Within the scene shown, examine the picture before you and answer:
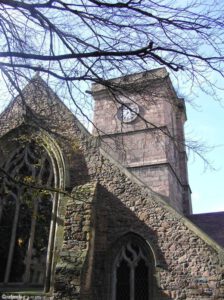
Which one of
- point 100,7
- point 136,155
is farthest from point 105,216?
point 136,155

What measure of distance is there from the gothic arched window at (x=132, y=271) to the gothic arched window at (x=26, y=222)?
1.74m

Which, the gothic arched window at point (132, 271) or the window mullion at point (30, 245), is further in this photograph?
the window mullion at point (30, 245)

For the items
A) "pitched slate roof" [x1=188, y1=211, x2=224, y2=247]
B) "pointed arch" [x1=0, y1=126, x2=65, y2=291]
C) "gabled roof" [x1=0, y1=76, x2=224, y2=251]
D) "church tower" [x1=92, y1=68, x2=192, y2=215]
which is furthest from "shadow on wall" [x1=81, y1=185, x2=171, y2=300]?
"church tower" [x1=92, y1=68, x2=192, y2=215]

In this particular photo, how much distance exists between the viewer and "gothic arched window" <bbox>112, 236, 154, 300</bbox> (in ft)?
27.9

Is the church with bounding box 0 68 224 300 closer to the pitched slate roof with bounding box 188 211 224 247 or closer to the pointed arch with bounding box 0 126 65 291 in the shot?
the pointed arch with bounding box 0 126 65 291

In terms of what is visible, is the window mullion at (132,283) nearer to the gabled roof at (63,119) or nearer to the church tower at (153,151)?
the gabled roof at (63,119)

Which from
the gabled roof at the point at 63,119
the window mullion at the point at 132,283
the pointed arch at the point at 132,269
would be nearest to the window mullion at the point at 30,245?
the pointed arch at the point at 132,269

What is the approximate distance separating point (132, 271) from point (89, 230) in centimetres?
146

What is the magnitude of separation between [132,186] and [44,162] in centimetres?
284

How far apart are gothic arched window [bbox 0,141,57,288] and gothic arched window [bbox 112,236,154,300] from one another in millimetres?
1739

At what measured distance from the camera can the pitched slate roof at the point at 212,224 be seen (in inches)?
463

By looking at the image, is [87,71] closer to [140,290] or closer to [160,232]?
[160,232]

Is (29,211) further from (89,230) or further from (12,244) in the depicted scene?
(89,230)

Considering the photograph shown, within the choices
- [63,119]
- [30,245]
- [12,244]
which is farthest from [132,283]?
[63,119]
